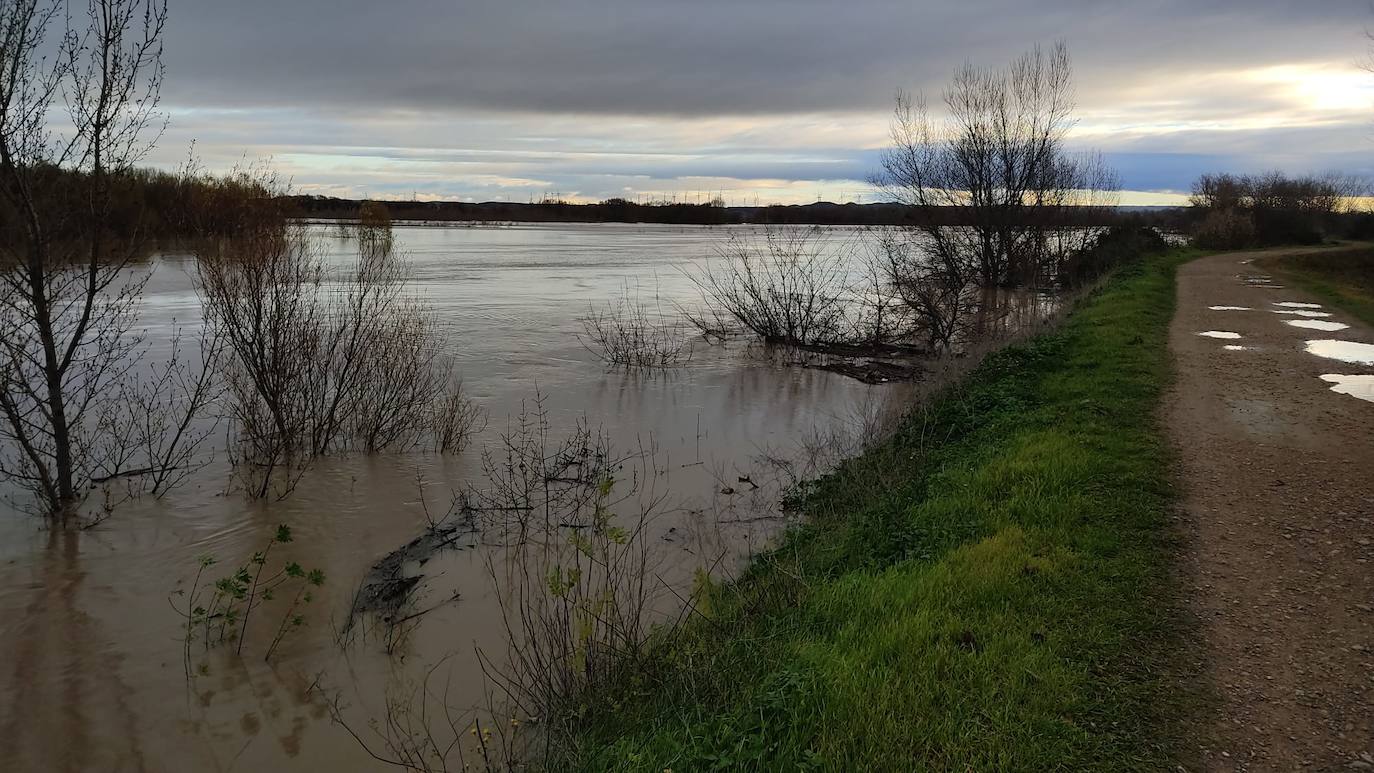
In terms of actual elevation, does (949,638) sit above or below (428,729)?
above

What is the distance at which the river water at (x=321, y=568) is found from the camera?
525 centimetres

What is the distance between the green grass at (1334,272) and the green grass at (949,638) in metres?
19.7

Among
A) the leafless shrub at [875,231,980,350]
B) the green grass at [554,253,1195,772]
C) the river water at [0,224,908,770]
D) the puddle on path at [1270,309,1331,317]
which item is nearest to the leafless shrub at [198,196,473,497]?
the river water at [0,224,908,770]

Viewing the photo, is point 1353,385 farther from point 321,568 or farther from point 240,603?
point 240,603

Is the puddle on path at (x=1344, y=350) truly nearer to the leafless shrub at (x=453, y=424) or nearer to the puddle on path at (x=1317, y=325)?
the puddle on path at (x=1317, y=325)

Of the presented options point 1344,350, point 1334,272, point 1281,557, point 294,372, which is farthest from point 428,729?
point 1334,272

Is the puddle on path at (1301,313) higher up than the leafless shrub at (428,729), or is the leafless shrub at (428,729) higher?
the puddle on path at (1301,313)

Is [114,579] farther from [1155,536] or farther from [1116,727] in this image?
[1155,536]

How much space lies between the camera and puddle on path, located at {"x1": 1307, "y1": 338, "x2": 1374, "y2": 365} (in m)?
12.5

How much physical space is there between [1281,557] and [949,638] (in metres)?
2.61

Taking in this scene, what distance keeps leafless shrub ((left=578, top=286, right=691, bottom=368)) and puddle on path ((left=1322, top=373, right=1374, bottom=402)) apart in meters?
11.2

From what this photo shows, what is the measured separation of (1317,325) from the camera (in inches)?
642

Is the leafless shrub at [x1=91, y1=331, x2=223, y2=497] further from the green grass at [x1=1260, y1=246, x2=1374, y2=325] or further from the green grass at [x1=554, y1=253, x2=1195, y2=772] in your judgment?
the green grass at [x1=1260, y1=246, x2=1374, y2=325]

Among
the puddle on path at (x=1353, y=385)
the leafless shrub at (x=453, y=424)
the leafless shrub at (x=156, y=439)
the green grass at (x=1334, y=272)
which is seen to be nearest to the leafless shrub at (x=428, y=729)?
the leafless shrub at (x=156, y=439)
